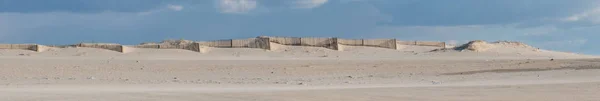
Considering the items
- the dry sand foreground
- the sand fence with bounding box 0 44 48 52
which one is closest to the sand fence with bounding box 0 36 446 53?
the sand fence with bounding box 0 44 48 52

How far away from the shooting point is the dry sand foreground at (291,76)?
11.2m

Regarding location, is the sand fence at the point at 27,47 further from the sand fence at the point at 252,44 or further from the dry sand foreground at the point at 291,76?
the dry sand foreground at the point at 291,76

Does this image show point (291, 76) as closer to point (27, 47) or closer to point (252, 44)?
point (252, 44)

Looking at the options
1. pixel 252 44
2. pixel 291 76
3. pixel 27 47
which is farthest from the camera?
pixel 252 44

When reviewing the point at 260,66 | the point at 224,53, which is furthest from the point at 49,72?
the point at 224,53

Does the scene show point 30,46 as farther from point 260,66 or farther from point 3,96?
point 3,96

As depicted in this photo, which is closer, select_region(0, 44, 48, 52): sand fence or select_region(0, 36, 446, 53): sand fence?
select_region(0, 44, 48, 52): sand fence

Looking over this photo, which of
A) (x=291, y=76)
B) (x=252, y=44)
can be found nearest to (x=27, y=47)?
(x=252, y=44)

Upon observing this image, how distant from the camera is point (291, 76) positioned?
2353 cm

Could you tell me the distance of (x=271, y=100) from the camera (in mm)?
10180

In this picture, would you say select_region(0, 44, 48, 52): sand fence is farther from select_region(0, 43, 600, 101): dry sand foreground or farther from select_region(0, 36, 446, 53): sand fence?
select_region(0, 43, 600, 101): dry sand foreground

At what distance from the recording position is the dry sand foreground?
11227 mm

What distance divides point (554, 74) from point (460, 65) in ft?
24.4

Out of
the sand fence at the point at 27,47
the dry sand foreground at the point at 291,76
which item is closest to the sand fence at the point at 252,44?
the sand fence at the point at 27,47
